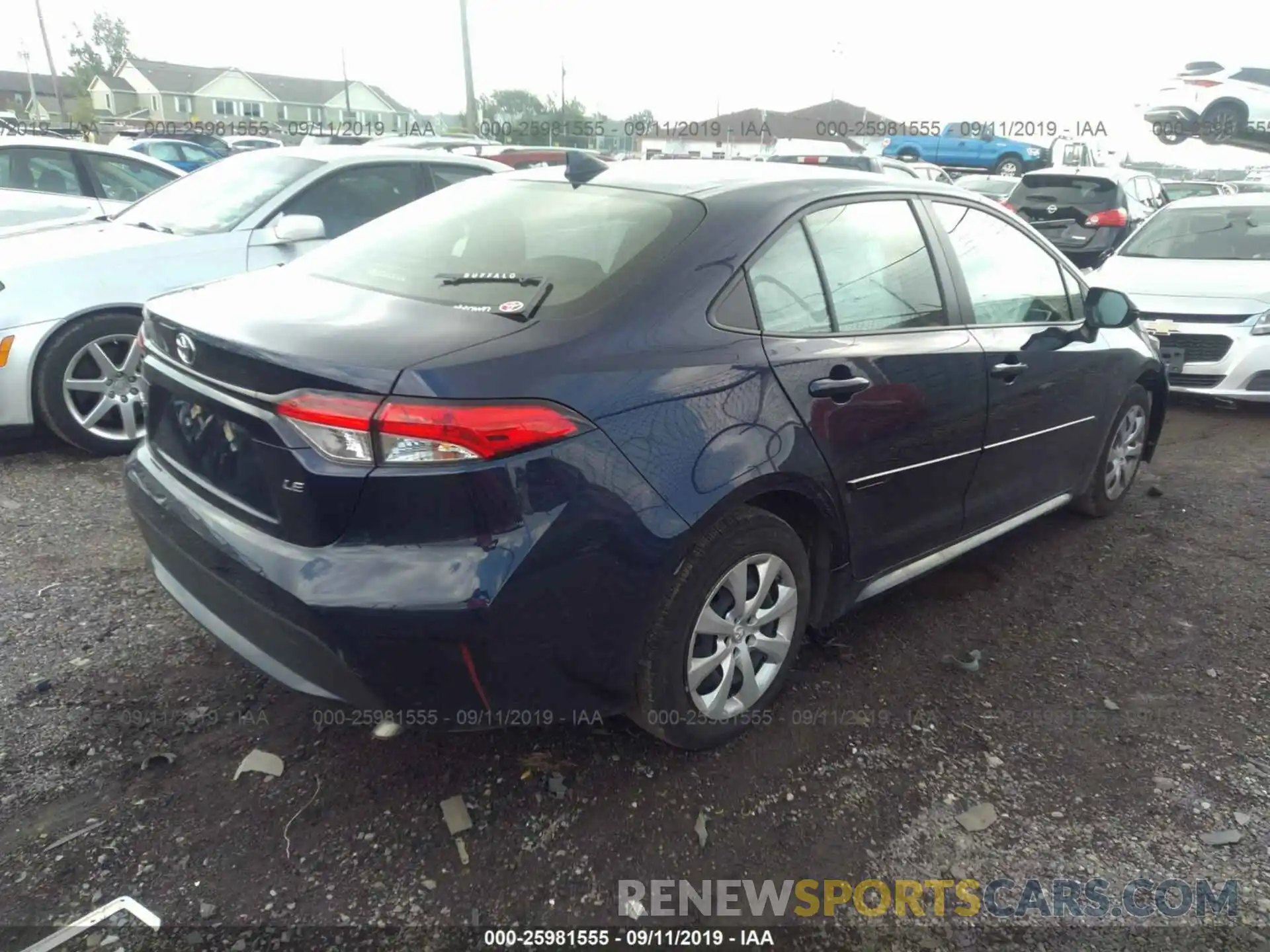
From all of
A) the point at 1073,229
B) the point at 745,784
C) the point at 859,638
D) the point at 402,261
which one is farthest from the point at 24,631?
the point at 1073,229

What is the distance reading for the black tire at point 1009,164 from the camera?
25609mm

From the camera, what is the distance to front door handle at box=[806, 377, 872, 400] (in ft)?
8.50

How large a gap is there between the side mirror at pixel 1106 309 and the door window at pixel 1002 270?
3.9 inches

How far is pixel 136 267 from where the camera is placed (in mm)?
4816

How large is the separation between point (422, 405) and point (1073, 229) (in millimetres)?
11279

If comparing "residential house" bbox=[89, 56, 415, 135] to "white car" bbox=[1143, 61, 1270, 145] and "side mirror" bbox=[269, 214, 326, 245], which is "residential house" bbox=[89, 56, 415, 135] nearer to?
"white car" bbox=[1143, 61, 1270, 145]

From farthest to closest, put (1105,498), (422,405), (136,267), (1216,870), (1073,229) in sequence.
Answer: (1073,229), (136,267), (1105,498), (1216,870), (422,405)

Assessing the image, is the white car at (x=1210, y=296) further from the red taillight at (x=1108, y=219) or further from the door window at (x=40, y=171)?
the door window at (x=40, y=171)

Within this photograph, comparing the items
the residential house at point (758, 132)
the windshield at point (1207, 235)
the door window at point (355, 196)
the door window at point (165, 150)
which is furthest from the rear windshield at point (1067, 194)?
the door window at point (165, 150)

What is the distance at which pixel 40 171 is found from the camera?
23.2 ft

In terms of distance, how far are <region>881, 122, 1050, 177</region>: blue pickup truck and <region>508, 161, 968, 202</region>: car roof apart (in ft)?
79.0

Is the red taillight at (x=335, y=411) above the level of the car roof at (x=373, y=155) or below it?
below

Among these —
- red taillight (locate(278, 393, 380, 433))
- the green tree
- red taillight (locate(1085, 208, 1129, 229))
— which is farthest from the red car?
the green tree

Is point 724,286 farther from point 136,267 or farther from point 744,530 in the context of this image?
point 136,267
